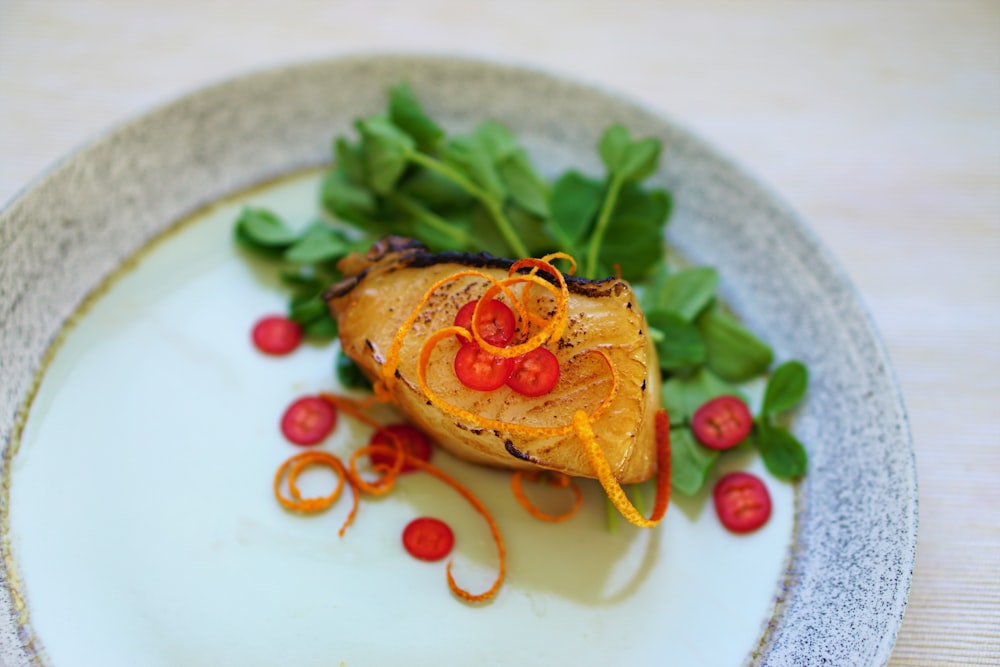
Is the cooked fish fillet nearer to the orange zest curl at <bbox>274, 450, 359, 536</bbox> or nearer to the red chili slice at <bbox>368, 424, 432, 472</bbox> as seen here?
the red chili slice at <bbox>368, 424, 432, 472</bbox>

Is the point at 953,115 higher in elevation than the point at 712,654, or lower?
higher

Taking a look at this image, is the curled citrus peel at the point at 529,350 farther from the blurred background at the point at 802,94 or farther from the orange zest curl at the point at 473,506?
the blurred background at the point at 802,94

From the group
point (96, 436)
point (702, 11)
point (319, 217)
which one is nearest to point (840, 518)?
point (319, 217)

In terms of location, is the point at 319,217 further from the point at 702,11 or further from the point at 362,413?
the point at 702,11

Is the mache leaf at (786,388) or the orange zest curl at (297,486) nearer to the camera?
the orange zest curl at (297,486)

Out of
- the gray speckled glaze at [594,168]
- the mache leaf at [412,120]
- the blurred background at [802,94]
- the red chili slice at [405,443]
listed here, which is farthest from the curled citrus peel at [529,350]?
the blurred background at [802,94]

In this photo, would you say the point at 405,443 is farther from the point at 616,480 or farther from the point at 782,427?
the point at 782,427
